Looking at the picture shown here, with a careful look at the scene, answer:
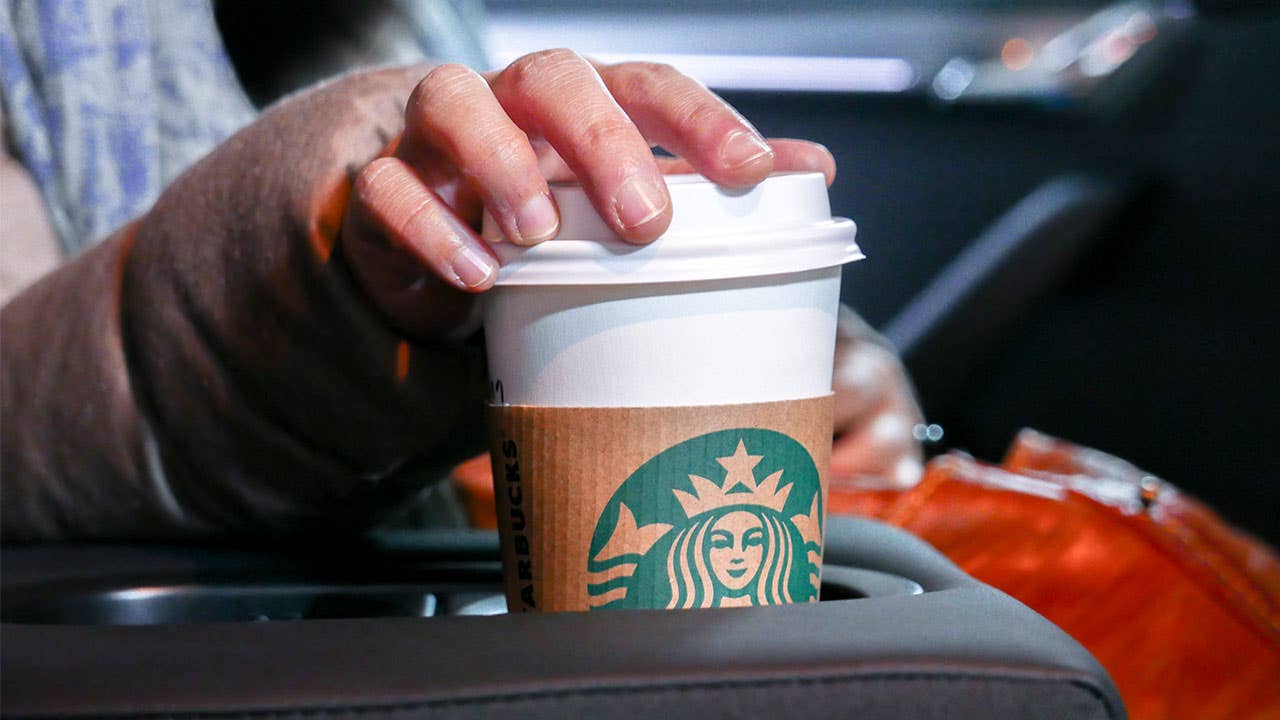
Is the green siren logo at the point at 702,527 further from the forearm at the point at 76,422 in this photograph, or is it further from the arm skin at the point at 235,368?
the forearm at the point at 76,422

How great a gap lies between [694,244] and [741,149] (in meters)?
0.04

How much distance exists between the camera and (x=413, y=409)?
55 cm

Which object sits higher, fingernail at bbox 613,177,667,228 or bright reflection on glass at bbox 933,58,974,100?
bright reflection on glass at bbox 933,58,974,100

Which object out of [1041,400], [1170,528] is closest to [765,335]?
[1170,528]

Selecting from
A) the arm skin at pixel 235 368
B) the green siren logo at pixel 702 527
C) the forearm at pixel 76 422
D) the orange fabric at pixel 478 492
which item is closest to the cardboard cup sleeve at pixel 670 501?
the green siren logo at pixel 702 527

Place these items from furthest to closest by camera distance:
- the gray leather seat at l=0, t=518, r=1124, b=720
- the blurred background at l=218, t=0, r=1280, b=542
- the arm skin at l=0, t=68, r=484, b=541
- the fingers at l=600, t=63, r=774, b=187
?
the blurred background at l=218, t=0, r=1280, b=542
the arm skin at l=0, t=68, r=484, b=541
the fingers at l=600, t=63, r=774, b=187
the gray leather seat at l=0, t=518, r=1124, b=720

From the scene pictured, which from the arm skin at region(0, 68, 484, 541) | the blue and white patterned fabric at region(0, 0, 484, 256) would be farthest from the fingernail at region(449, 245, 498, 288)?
the blue and white patterned fabric at region(0, 0, 484, 256)

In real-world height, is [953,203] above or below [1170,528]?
above

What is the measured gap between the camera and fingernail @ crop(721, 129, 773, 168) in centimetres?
41

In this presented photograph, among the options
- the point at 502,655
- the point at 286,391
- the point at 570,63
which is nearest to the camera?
the point at 502,655

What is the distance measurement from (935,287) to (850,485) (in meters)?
1.16

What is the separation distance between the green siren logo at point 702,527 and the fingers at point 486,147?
9cm

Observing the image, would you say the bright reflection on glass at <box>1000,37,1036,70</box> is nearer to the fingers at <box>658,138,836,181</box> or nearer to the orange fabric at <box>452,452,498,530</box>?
the orange fabric at <box>452,452,498,530</box>

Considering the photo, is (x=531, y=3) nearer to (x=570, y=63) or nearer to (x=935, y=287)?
(x=935, y=287)
